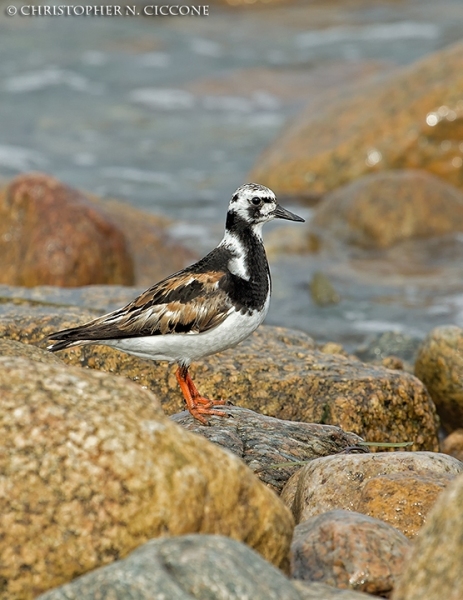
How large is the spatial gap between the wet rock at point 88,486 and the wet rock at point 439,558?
29.6 inches

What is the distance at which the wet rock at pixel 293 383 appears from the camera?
6.16 meters

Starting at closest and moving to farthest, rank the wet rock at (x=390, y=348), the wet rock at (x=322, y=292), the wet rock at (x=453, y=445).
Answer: the wet rock at (x=453, y=445) < the wet rock at (x=390, y=348) < the wet rock at (x=322, y=292)

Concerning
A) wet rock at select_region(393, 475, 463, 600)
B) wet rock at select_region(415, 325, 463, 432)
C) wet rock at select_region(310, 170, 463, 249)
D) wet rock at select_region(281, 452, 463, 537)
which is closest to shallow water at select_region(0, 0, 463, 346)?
wet rock at select_region(310, 170, 463, 249)

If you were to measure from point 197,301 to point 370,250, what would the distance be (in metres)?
7.08

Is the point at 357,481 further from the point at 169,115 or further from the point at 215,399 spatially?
the point at 169,115

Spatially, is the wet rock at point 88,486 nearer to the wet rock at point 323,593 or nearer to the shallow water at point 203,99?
the wet rock at point 323,593

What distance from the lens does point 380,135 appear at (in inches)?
552

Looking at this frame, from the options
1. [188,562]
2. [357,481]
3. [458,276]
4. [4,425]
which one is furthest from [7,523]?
[458,276]

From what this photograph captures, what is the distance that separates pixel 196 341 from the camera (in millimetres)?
5617

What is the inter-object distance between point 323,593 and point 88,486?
3.18ft

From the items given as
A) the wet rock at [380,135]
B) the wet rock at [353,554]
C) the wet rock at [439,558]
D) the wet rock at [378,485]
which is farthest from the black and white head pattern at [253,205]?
the wet rock at [380,135]

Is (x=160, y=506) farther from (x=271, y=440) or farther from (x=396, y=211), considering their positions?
(x=396, y=211)

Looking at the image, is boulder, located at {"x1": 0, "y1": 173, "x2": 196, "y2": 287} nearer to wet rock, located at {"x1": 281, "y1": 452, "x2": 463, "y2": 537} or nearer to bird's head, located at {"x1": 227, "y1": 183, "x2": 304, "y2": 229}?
bird's head, located at {"x1": 227, "y1": 183, "x2": 304, "y2": 229}

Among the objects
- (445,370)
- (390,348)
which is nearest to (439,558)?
(445,370)
